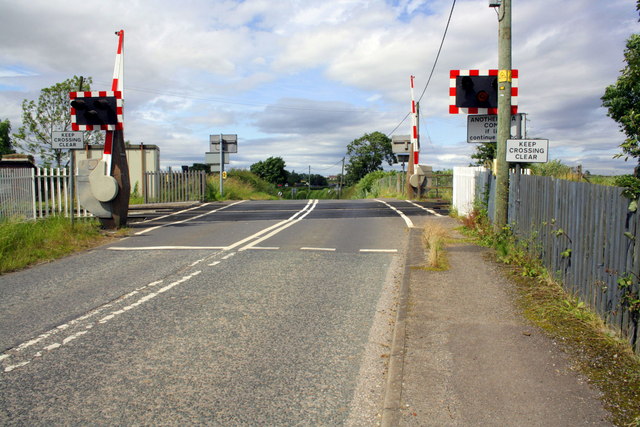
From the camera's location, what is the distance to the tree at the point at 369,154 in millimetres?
77081

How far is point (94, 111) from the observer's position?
13.4 meters

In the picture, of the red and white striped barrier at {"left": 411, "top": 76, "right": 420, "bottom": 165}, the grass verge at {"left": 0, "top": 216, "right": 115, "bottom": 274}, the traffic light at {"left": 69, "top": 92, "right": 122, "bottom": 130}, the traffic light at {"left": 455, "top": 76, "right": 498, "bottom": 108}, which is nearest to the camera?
the grass verge at {"left": 0, "top": 216, "right": 115, "bottom": 274}

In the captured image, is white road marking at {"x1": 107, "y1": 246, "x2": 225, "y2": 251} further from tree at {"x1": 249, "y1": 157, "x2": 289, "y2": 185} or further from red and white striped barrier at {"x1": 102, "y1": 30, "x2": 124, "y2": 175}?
tree at {"x1": 249, "y1": 157, "x2": 289, "y2": 185}

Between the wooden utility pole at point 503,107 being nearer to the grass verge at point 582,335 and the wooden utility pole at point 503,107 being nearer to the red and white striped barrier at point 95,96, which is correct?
the grass verge at point 582,335

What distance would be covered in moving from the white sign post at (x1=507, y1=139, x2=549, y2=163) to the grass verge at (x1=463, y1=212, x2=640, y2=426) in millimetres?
1694

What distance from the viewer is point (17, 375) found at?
434 centimetres

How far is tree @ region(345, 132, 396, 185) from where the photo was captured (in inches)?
3035

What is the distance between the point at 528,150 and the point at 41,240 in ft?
30.6

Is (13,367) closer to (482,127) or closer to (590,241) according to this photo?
(590,241)

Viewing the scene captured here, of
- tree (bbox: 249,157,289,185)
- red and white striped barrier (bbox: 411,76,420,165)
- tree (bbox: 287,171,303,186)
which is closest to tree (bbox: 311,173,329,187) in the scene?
tree (bbox: 287,171,303,186)

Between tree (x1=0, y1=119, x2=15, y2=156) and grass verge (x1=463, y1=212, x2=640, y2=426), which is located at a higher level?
tree (x1=0, y1=119, x2=15, y2=156)

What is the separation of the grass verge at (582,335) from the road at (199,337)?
5.06 ft

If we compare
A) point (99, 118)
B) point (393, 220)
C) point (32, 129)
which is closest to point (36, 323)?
point (99, 118)

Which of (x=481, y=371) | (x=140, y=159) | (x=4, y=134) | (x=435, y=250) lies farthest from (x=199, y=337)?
(x=4, y=134)
